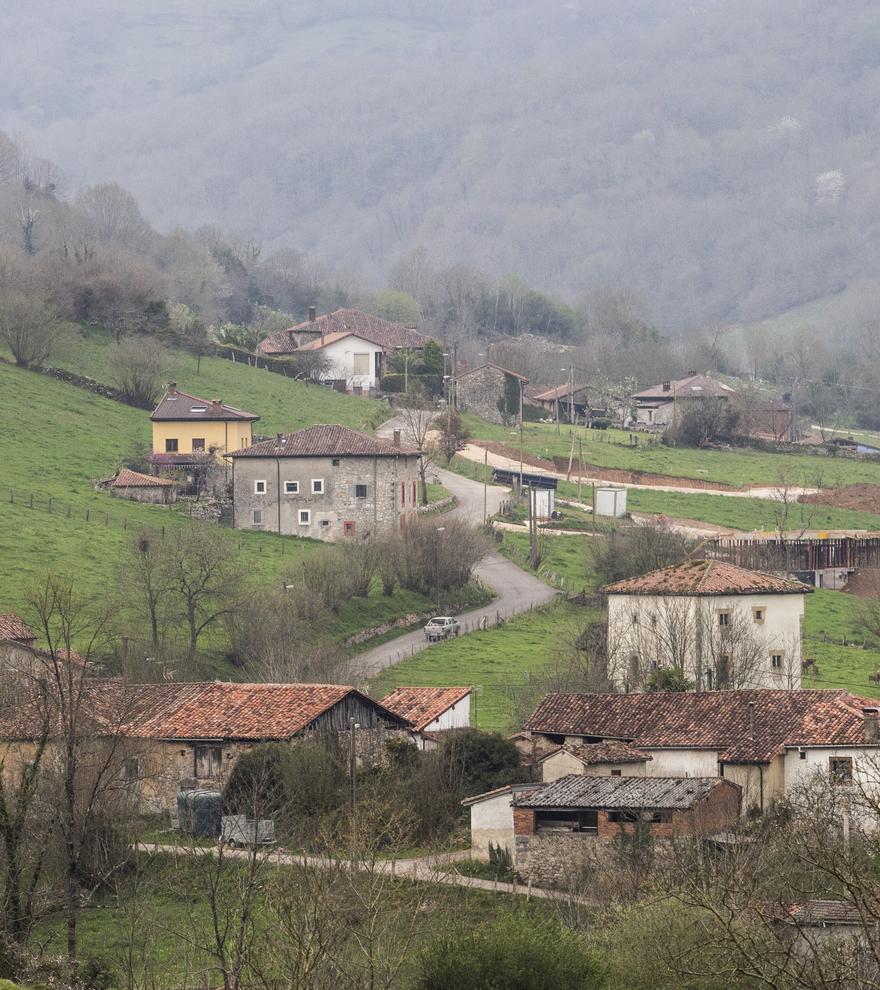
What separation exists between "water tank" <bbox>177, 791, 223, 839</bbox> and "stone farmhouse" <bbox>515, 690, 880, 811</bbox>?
24.9ft

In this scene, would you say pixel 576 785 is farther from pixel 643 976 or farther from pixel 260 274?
pixel 260 274

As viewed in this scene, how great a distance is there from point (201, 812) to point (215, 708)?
157 inches

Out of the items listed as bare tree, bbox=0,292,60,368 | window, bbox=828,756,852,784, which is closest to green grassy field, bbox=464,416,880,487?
bare tree, bbox=0,292,60,368

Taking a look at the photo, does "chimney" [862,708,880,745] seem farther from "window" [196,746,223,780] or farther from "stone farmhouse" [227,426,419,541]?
"stone farmhouse" [227,426,419,541]

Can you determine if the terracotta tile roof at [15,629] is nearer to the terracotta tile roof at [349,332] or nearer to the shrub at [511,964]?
the shrub at [511,964]

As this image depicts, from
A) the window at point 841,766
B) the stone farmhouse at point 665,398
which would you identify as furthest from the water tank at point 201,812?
the stone farmhouse at point 665,398

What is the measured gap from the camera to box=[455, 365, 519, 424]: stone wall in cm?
11425

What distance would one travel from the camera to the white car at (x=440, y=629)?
2448 inches

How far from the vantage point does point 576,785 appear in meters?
42.4

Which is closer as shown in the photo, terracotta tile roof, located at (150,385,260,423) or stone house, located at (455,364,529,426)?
terracotta tile roof, located at (150,385,260,423)

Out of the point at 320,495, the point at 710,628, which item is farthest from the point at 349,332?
the point at 710,628

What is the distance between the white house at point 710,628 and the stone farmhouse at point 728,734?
24.0 ft

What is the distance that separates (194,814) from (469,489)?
47367mm

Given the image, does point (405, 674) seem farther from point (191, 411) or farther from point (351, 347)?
point (351, 347)
